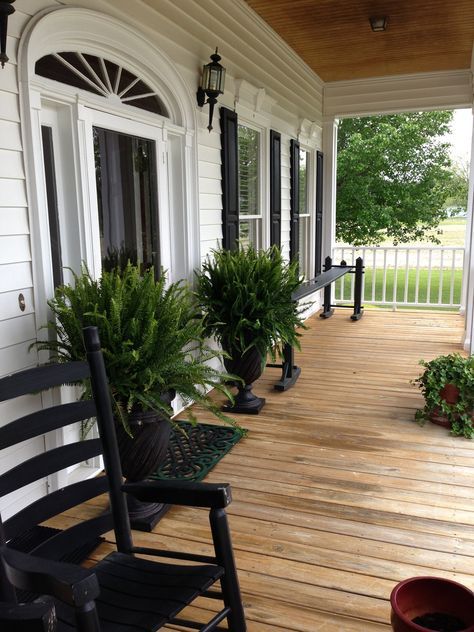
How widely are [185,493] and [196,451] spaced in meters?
1.69

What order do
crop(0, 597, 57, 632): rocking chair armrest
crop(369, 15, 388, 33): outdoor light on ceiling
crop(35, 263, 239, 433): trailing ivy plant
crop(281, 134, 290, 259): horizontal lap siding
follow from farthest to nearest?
crop(281, 134, 290, 259): horizontal lap siding, crop(369, 15, 388, 33): outdoor light on ceiling, crop(35, 263, 239, 433): trailing ivy plant, crop(0, 597, 57, 632): rocking chair armrest

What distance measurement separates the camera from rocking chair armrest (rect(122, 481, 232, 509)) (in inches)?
Answer: 59.7

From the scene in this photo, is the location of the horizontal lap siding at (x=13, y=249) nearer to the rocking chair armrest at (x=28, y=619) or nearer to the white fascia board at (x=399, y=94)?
the rocking chair armrest at (x=28, y=619)

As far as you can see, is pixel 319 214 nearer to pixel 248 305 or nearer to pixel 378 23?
pixel 378 23

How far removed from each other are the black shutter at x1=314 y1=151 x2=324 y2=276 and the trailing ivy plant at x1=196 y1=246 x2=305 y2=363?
400 centimetres

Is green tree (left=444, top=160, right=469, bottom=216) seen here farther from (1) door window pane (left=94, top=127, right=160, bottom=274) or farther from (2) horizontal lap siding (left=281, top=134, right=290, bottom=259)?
(1) door window pane (left=94, top=127, right=160, bottom=274)

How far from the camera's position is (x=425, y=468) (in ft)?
9.88

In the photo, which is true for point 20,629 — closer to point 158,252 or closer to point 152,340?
point 152,340

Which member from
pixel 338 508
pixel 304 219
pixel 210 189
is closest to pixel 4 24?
pixel 210 189

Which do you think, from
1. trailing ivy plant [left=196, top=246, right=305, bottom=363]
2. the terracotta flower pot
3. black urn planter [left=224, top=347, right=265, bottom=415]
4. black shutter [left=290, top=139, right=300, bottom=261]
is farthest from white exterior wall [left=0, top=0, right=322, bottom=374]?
the terracotta flower pot

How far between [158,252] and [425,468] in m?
2.13

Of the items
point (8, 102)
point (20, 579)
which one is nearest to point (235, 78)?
point (8, 102)

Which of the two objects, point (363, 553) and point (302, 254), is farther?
point (302, 254)

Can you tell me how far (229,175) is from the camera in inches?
175
